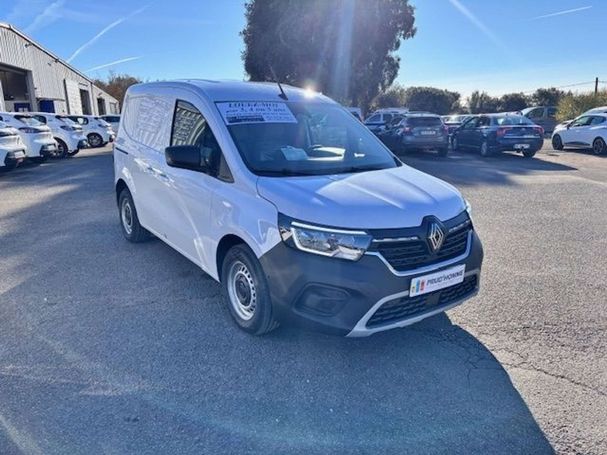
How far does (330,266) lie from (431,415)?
1.09 meters

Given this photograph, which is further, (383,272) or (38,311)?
(38,311)

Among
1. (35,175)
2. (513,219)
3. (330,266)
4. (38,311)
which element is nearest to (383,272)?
(330,266)

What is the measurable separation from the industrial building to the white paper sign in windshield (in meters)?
27.0

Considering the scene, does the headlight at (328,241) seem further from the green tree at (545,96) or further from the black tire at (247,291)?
the green tree at (545,96)

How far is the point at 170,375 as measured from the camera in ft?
10.2

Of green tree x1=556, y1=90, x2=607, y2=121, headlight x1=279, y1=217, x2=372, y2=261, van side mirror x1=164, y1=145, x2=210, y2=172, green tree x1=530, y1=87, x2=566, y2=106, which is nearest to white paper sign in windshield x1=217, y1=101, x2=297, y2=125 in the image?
van side mirror x1=164, y1=145, x2=210, y2=172

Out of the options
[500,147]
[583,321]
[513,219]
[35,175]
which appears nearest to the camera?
[583,321]

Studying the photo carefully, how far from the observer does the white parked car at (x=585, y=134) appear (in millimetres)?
17297

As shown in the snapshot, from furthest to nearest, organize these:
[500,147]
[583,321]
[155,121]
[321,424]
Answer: [500,147], [155,121], [583,321], [321,424]

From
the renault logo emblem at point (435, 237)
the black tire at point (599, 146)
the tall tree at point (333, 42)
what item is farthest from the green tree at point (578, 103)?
the renault logo emblem at point (435, 237)

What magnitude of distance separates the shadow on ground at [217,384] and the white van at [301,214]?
0.38 meters

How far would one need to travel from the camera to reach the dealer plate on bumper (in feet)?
9.88

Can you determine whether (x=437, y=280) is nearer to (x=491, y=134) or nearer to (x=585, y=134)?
(x=491, y=134)

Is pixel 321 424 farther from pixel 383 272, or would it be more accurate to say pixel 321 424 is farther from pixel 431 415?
pixel 383 272
